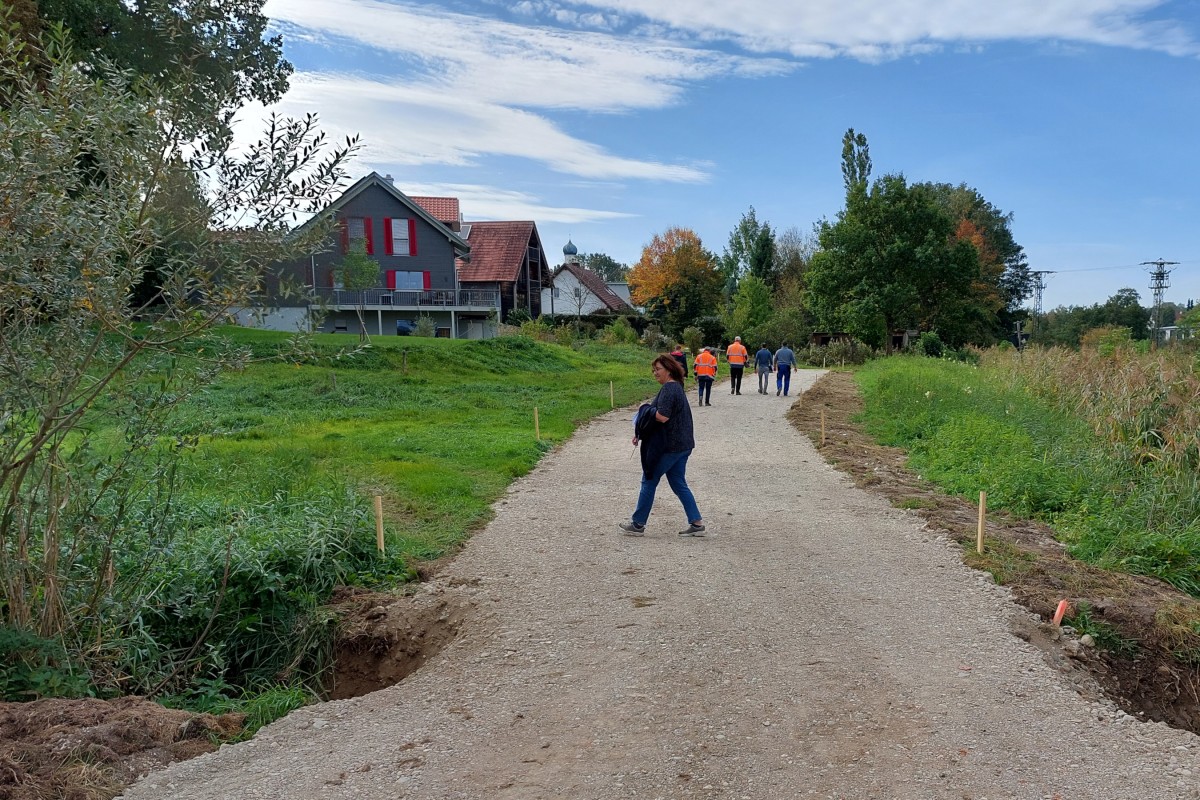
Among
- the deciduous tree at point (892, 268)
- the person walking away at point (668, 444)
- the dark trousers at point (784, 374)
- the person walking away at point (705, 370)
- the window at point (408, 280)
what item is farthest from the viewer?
the deciduous tree at point (892, 268)

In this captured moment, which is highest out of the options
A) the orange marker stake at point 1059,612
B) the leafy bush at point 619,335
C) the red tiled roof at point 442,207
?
the red tiled roof at point 442,207

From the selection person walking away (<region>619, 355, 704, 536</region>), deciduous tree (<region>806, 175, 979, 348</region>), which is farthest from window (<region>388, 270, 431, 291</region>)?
person walking away (<region>619, 355, 704, 536</region>)

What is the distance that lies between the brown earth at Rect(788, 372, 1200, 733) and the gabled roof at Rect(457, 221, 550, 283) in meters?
43.1

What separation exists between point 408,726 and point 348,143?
3515 millimetres

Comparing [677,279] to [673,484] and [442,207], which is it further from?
[673,484]

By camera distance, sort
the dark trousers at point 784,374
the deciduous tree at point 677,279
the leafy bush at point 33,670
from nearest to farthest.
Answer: the leafy bush at point 33,670
the dark trousers at point 784,374
the deciduous tree at point 677,279

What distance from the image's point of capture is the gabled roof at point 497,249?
50.8 m

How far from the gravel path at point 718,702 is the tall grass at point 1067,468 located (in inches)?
73.9

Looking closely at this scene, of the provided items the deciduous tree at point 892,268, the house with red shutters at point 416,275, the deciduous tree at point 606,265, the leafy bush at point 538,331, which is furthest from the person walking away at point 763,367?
the deciduous tree at point 606,265

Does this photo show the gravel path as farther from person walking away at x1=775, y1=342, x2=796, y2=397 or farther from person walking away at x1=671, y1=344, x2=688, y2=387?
person walking away at x1=775, y1=342, x2=796, y2=397

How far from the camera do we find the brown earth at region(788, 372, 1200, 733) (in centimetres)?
528

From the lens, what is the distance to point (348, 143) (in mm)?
5273

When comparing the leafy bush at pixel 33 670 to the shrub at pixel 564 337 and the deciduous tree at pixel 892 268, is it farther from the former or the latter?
the deciduous tree at pixel 892 268

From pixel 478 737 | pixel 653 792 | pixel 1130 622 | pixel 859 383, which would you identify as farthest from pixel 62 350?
pixel 859 383
